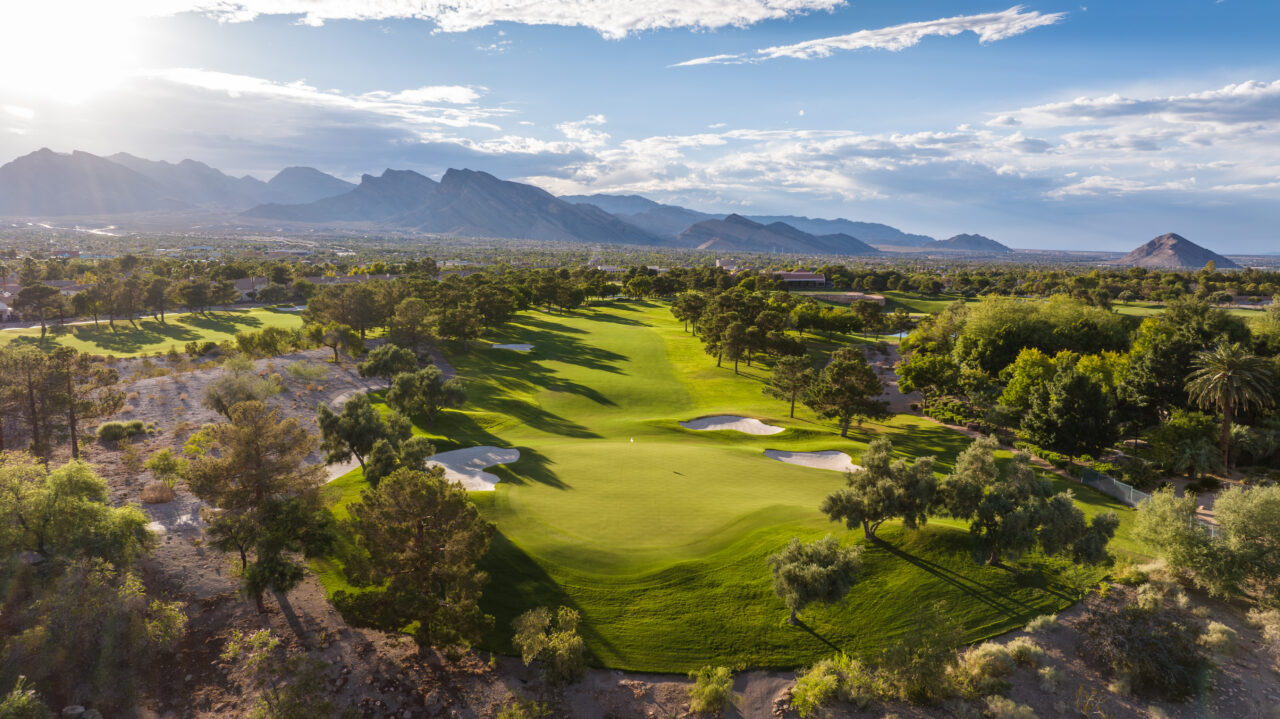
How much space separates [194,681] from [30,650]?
5402mm

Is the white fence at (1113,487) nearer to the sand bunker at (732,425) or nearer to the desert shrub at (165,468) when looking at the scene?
the sand bunker at (732,425)

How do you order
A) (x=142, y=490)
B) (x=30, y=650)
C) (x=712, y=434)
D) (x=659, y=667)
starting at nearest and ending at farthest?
(x=30, y=650), (x=659, y=667), (x=142, y=490), (x=712, y=434)

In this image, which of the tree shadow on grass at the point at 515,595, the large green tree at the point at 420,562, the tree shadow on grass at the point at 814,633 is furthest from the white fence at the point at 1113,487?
the large green tree at the point at 420,562

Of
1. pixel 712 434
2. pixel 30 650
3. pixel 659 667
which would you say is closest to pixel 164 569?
pixel 30 650

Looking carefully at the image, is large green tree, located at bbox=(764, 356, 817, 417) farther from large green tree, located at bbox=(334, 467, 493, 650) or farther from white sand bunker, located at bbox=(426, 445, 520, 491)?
large green tree, located at bbox=(334, 467, 493, 650)

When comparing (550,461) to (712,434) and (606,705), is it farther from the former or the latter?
(606,705)

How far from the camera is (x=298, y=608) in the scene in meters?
23.4

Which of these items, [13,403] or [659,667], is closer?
[659,667]

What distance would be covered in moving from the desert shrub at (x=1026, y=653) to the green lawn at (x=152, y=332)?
9269 centimetres

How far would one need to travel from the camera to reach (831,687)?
18.9m

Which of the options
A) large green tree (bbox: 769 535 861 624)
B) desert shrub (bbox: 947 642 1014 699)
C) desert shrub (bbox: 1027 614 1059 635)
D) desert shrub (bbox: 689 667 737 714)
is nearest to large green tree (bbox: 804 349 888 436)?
desert shrub (bbox: 1027 614 1059 635)

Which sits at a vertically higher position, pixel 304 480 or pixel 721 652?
pixel 304 480

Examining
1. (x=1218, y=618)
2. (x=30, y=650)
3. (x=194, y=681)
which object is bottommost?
(x=194, y=681)

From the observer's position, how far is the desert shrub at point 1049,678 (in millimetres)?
19422
